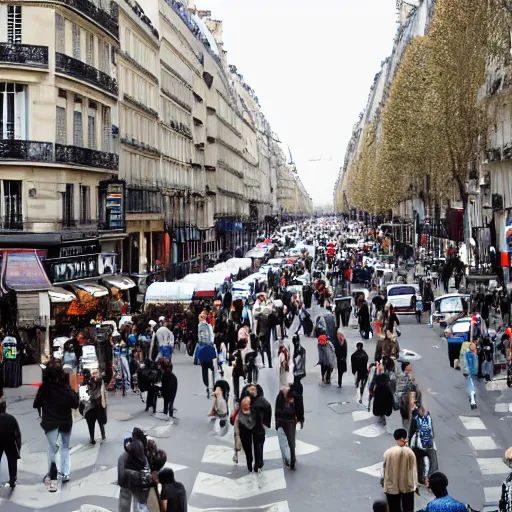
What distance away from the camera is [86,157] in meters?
38.1

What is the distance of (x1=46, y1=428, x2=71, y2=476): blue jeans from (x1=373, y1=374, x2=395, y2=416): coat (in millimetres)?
5927

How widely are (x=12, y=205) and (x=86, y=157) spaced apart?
15.2 feet

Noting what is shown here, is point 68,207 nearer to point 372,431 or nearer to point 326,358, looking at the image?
point 326,358

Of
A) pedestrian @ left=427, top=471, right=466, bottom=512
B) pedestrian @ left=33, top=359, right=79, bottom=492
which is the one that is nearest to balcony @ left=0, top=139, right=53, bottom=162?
pedestrian @ left=33, top=359, right=79, bottom=492

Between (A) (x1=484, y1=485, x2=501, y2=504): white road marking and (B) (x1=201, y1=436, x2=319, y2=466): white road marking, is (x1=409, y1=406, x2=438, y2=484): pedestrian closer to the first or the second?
(A) (x1=484, y1=485, x2=501, y2=504): white road marking

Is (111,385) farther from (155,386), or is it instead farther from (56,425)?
(56,425)

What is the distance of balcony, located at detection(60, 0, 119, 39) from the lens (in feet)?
120

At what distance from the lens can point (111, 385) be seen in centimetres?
2352

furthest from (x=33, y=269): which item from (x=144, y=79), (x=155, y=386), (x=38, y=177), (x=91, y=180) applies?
(x=144, y=79)

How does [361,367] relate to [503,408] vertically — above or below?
above

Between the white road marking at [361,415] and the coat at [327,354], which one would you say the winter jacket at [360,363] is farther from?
the coat at [327,354]

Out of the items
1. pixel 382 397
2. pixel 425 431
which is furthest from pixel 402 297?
pixel 425 431

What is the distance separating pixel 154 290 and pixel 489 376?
15219mm

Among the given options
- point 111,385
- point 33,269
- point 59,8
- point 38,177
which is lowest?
point 111,385
